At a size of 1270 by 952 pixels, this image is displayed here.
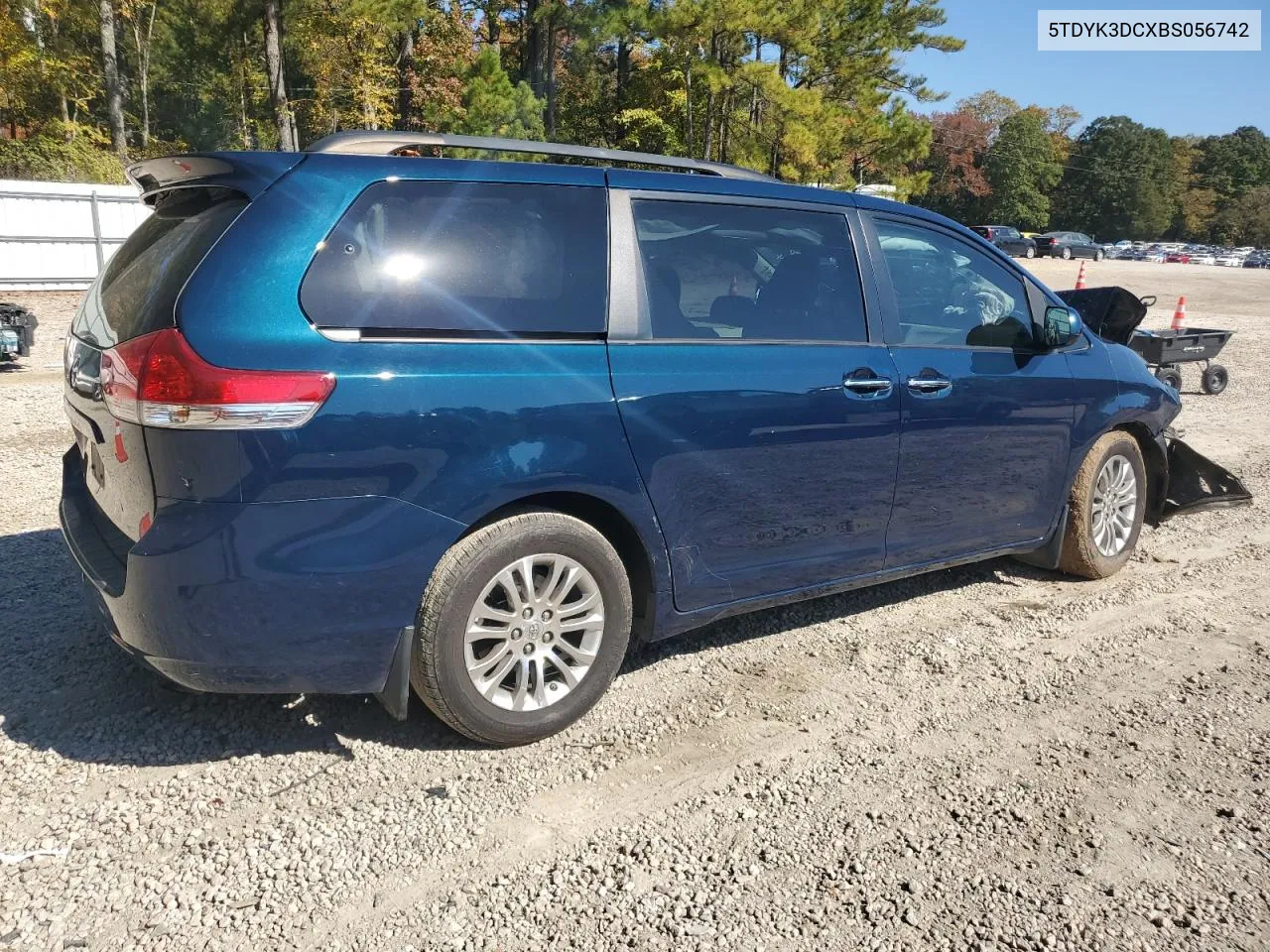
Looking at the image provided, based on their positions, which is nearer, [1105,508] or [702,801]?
[702,801]

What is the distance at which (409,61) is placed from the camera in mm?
33938

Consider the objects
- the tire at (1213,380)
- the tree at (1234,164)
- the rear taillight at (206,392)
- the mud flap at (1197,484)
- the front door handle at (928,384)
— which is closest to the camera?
the rear taillight at (206,392)

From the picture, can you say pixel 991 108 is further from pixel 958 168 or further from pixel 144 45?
pixel 144 45

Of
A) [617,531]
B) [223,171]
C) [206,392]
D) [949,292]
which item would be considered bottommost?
[617,531]

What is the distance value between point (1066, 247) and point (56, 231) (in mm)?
53312

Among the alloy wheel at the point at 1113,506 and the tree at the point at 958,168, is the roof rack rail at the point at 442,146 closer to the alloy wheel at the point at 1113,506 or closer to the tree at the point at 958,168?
the alloy wheel at the point at 1113,506

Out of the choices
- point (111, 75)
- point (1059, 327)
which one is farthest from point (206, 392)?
point (111, 75)

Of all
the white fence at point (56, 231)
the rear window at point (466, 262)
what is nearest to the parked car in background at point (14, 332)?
the white fence at point (56, 231)

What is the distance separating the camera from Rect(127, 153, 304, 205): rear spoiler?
2.87 meters

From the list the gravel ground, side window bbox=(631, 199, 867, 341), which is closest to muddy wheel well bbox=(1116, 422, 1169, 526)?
the gravel ground

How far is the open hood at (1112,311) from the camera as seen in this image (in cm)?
632

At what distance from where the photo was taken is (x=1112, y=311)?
634 centimetres

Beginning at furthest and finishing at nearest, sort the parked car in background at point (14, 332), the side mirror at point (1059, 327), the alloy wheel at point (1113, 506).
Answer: the parked car in background at point (14, 332) < the alloy wheel at point (1113, 506) < the side mirror at point (1059, 327)

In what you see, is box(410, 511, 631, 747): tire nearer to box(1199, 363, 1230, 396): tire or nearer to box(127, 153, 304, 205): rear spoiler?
box(127, 153, 304, 205): rear spoiler
